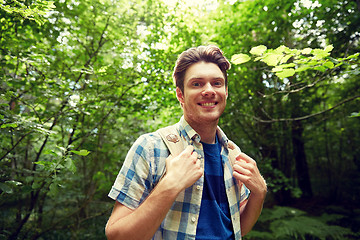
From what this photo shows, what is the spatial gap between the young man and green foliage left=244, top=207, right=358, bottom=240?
4.28 metres

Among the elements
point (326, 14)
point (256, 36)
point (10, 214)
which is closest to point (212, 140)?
point (326, 14)

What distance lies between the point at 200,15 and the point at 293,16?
2.24m

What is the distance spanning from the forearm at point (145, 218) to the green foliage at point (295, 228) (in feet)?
15.7

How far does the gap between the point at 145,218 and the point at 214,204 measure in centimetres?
50

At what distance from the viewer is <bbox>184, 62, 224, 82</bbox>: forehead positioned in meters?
1.49

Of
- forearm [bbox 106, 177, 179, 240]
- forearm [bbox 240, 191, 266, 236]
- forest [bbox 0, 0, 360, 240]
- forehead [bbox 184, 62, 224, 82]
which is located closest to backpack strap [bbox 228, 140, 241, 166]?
forearm [bbox 240, 191, 266, 236]

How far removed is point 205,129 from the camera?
1553mm

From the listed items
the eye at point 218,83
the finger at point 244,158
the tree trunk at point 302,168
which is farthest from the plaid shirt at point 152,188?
the tree trunk at point 302,168

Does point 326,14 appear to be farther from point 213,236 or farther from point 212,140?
point 213,236

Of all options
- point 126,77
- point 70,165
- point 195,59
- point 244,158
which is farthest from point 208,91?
point 126,77

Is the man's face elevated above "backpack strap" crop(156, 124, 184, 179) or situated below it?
above

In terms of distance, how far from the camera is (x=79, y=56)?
405 cm

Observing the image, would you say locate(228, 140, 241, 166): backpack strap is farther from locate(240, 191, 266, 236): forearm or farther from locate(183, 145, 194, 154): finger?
locate(183, 145, 194, 154): finger

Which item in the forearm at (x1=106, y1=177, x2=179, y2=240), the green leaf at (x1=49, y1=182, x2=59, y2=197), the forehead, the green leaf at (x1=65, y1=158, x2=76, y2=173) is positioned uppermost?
the forehead
